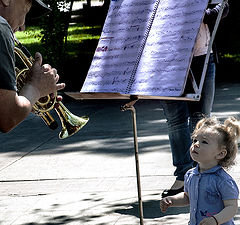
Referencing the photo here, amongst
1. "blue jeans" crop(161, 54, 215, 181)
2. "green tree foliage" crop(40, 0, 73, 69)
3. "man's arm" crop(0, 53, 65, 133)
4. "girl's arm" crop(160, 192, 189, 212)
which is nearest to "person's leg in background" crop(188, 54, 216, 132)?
"blue jeans" crop(161, 54, 215, 181)

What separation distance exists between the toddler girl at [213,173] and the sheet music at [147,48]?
509 mm

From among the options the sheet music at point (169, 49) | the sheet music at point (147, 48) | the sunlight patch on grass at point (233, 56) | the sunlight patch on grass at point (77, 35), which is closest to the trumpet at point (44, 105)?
the sheet music at point (147, 48)

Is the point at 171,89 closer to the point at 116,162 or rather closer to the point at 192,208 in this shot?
the point at 192,208

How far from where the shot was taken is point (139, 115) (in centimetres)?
933

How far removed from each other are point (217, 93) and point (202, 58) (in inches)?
211

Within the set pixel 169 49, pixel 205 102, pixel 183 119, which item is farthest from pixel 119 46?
pixel 205 102

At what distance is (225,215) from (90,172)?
310 centimetres

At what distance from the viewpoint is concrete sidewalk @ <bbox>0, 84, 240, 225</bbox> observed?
5336mm

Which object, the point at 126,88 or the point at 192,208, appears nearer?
the point at 192,208

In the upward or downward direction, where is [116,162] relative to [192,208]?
downward

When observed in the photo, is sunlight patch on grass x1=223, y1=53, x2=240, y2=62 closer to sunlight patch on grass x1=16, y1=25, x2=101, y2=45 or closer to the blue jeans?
sunlight patch on grass x1=16, y1=25, x2=101, y2=45

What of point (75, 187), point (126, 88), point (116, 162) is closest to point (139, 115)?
point (116, 162)

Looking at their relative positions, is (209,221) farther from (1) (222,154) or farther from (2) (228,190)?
(1) (222,154)

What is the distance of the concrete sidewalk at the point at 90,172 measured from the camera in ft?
17.5
